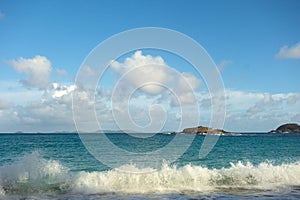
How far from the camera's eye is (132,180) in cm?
1784

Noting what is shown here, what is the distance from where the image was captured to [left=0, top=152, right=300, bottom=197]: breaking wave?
16719mm

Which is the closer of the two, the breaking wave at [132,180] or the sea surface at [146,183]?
the sea surface at [146,183]

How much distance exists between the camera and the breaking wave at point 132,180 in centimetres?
1672

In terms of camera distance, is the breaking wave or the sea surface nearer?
the sea surface

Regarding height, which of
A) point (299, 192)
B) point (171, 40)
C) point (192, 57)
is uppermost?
point (171, 40)

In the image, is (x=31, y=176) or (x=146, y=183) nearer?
(x=146, y=183)

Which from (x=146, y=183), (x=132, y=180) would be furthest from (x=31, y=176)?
(x=146, y=183)

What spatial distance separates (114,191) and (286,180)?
424 inches

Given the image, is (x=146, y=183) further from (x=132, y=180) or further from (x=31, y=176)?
(x=31, y=176)

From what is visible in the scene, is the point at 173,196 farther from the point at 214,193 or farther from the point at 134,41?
the point at 134,41

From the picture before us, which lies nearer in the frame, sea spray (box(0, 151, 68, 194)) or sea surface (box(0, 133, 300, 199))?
sea surface (box(0, 133, 300, 199))

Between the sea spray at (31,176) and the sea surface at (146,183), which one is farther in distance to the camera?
the sea spray at (31,176)

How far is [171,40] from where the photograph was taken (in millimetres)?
18359

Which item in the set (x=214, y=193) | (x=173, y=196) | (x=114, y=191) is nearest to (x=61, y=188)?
(x=114, y=191)
